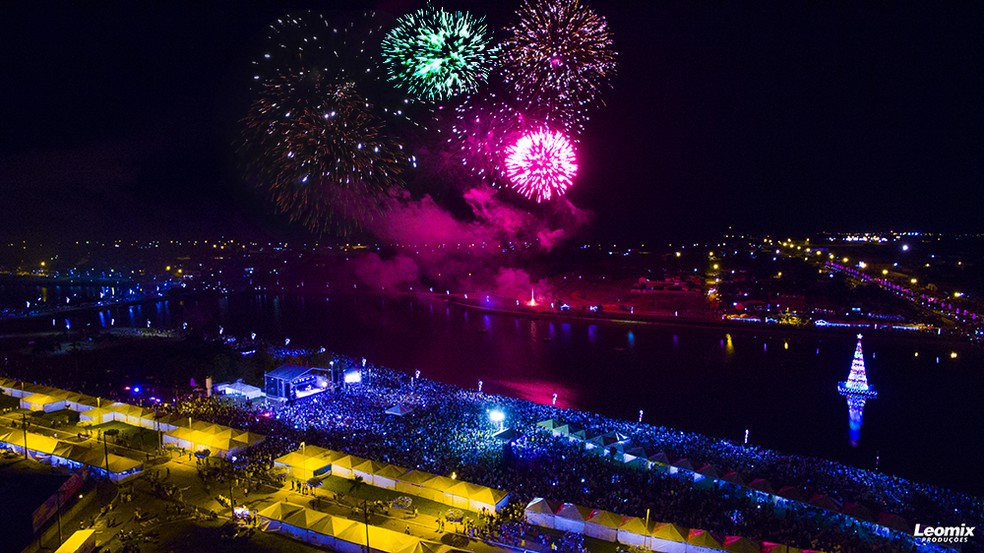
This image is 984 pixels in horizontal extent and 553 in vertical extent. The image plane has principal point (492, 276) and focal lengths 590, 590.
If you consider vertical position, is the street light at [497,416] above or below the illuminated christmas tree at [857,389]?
above

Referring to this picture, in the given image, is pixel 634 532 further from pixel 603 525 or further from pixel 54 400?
pixel 54 400

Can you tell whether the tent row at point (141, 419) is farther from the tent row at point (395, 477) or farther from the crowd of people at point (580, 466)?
the tent row at point (395, 477)

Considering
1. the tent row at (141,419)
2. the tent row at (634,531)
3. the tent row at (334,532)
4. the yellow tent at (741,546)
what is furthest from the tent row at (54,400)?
the yellow tent at (741,546)

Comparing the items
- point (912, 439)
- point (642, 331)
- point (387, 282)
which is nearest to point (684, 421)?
point (912, 439)

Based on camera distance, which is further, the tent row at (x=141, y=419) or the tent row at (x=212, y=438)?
the tent row at (x=141, y=419)

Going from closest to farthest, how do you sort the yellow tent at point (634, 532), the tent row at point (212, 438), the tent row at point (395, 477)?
the yellow tent at point (634, 532)
the tent row at point (395, 477)
the tent row at point (212, 438)

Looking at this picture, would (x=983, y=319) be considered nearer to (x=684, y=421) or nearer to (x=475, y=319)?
(x=684, y=421)

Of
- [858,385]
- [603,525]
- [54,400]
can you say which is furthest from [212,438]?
[858,385]
